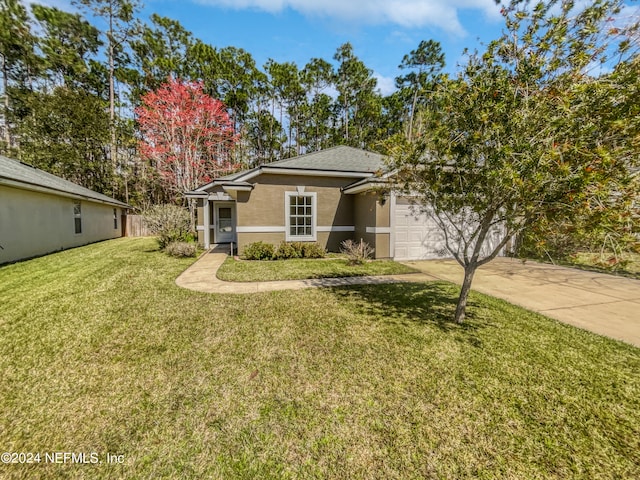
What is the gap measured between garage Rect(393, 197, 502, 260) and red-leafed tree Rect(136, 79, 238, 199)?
13.2 metres

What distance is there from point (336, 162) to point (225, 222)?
7500 millimetres

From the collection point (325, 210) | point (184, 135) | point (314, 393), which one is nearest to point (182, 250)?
point (325, 210)

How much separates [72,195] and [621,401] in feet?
60.1

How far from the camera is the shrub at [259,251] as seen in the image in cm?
981

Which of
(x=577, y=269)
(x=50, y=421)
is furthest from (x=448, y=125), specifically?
(x=577, y=269)

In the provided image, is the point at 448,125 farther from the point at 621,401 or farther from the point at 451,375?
the point at 621,401

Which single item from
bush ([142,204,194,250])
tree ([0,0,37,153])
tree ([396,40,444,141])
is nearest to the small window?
bush ([142,204,194,250])

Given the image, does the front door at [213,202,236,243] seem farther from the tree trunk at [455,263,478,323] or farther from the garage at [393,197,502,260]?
the tree trunk at [455,263,478,323]

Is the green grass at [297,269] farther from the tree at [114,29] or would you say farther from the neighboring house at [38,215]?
the tree at [114,29]

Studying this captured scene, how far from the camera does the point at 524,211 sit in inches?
128

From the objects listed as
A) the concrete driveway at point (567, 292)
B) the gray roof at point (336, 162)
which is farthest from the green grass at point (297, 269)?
the gray roof at point (336, 162)

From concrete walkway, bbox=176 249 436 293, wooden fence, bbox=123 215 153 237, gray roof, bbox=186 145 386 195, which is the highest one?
gray roof, bbox=186 145 386 195

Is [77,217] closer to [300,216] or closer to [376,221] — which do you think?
[300,216]

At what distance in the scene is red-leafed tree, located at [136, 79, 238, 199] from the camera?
16984 millimetres
